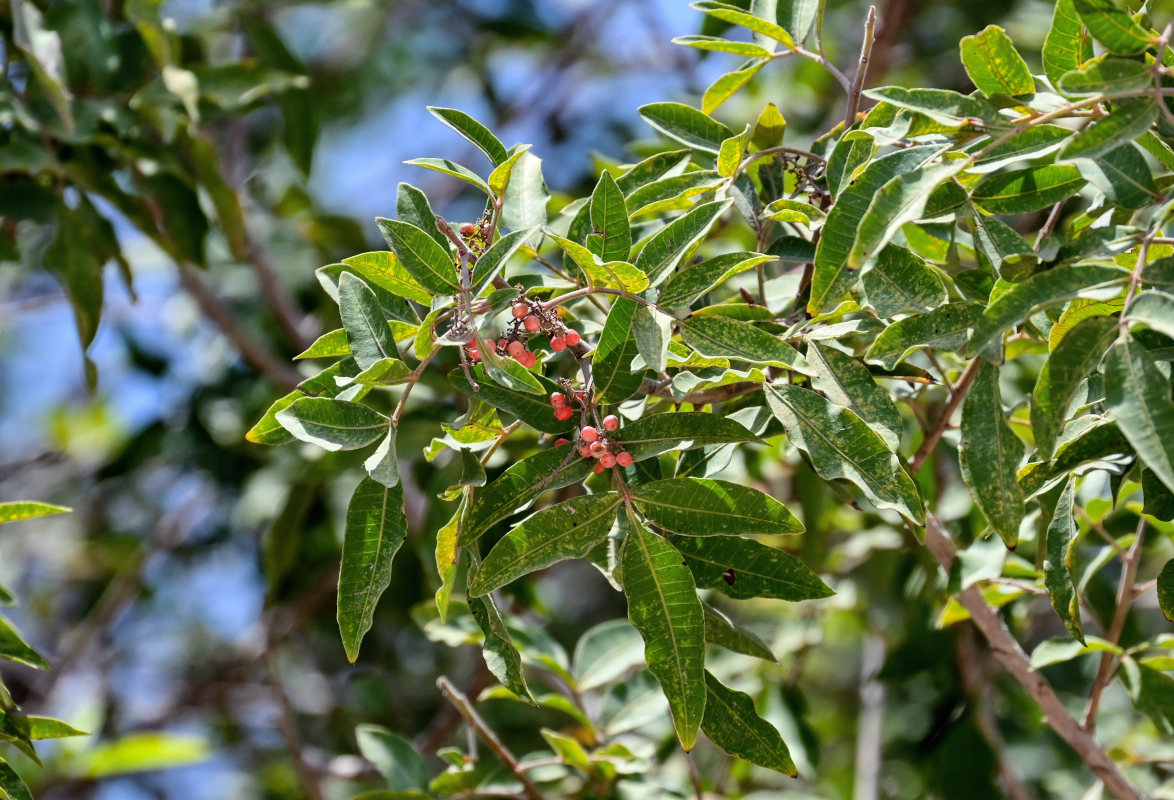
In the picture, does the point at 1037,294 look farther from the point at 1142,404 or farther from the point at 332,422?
the point at 332,422

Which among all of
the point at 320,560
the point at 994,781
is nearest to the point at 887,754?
the point at 994,781

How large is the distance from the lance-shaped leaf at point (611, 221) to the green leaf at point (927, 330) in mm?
242

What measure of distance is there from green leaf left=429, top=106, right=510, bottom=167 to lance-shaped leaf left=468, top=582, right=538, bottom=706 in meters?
0.42

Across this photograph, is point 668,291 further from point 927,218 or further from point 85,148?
point 85,148

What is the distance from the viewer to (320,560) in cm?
250

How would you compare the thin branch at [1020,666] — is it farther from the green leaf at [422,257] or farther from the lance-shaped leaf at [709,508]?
the green leaf at [422,257]

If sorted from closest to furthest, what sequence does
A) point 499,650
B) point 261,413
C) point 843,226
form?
point 843,226 < point 499,650 < point 261,413

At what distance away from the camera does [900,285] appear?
0.98 metres

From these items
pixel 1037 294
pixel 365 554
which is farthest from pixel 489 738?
pixel 1037 294

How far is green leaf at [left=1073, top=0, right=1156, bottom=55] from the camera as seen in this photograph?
872 mm

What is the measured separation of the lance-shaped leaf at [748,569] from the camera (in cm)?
103

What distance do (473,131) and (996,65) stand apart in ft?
1.56

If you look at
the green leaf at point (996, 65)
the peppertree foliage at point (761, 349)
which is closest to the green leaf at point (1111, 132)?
the peppertree foliage at point (761, 349)

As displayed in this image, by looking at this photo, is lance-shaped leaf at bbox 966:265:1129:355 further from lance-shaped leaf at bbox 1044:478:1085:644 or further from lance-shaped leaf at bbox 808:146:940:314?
lance-shaped leaf at bbox 1044:478:1085:644
